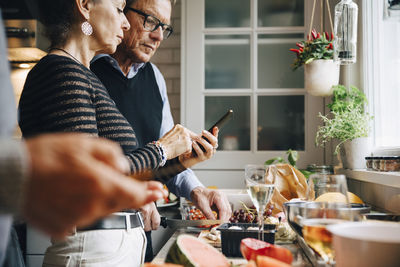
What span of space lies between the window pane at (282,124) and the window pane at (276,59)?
0.13m

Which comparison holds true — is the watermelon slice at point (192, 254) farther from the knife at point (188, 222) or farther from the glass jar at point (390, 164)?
the glass jar at point (390, 164)

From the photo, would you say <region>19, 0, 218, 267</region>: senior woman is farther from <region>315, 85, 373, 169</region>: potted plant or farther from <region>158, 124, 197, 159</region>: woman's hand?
<region>315, 85, 373, 169</region>: potted plant

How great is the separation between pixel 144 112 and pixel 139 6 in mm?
513

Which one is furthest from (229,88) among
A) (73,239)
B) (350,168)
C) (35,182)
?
(35,182)

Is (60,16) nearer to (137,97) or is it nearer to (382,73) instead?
(137,97)

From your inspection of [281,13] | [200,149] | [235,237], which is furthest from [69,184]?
[281,13]

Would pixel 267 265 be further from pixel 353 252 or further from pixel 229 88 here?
pixel 229 88

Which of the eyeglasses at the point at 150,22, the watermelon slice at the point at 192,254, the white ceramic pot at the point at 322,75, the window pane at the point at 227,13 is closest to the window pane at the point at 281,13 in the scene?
the window pane at the point at 227,13

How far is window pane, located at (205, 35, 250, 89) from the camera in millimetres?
3090

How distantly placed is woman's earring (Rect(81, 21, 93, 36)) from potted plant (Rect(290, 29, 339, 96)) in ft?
4.98

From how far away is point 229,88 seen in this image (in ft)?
10.2

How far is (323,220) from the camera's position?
0.74m

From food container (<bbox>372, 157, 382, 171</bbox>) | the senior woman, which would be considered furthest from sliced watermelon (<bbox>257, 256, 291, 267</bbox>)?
food container (<bbox>372, 157, 382, 171</bbox>)

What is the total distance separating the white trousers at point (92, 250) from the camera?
1.16 meters
